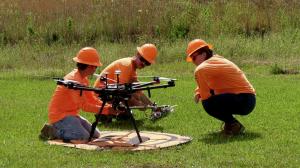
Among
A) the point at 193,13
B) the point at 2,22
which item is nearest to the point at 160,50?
the point at 193,13

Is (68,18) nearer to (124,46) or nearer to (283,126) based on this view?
(124,46)

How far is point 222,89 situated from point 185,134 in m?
0.91

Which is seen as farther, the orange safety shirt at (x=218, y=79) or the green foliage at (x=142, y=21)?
the green foliage at (x=142, y=21)

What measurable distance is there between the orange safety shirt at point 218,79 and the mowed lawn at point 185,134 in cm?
68

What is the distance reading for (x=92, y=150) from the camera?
9141mm

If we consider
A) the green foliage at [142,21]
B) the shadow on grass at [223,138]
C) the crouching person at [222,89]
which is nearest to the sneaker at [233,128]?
the crouching person at [222,89]

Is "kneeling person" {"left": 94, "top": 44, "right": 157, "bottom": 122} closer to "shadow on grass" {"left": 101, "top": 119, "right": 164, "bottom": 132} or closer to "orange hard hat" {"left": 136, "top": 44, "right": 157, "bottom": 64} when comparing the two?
"orange hard hat" {"left": 136, "top": 44, "right": 157, "bottom": 64}

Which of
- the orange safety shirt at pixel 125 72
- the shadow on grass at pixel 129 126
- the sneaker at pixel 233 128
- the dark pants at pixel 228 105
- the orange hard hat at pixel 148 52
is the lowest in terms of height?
the shadow on grass at pixel 129 126

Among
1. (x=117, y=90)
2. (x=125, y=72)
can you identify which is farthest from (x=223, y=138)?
(x=125, y=72)

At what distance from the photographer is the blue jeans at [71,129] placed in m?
9.92

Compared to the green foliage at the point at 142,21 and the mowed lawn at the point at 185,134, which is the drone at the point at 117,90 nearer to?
the mowed lawn at the point at 185,134

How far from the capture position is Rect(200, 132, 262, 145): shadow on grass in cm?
976

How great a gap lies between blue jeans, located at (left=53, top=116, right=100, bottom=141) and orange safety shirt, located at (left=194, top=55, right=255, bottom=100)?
190 cm

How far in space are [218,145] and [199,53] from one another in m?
1.69
